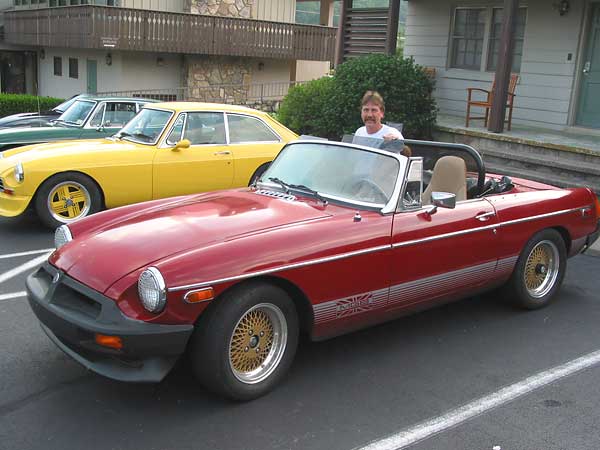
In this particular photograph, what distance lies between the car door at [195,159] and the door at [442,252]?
4.17 meters

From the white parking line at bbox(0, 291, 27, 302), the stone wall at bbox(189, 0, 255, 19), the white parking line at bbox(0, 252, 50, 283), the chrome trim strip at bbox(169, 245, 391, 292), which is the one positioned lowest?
the white parking line at bbox(0, 252, 50, 283)

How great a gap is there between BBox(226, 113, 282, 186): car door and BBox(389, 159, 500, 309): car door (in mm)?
4134

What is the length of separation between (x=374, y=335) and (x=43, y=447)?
2.54 metres

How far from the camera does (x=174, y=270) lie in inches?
146

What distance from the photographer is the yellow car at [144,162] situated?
7766 mm

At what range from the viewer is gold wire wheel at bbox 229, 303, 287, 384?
13.0ft

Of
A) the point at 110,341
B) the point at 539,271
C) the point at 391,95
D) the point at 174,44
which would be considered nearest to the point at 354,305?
the point at 110,341

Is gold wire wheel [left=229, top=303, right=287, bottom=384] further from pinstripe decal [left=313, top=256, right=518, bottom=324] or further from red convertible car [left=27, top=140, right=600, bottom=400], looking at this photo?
pinstripe decal [left=313, top=256, right=518, bottom=324]

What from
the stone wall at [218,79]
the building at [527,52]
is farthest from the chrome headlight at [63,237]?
the stone wall at [218,79]

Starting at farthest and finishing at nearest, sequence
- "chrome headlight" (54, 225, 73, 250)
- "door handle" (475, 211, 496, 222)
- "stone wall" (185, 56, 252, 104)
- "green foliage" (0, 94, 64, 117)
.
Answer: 1. "stone wall" (185, 56, 252, 104)
2. "green foliage" (0, 94, 64, 117)
3. "door handle" (475, 211, 496, 222)
4. "chrome headlight" (54, 225, 73, 250)

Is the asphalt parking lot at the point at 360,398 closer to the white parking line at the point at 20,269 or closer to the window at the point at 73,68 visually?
the white parking line at the point at 20,269

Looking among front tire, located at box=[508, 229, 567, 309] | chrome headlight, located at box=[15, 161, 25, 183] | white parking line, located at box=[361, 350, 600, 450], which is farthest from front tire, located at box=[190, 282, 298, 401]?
chrome headlight, located at box=[15, 161, 25, 183]

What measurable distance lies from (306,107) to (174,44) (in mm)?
9704

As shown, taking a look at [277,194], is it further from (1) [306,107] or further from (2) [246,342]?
(1) [306,107]
